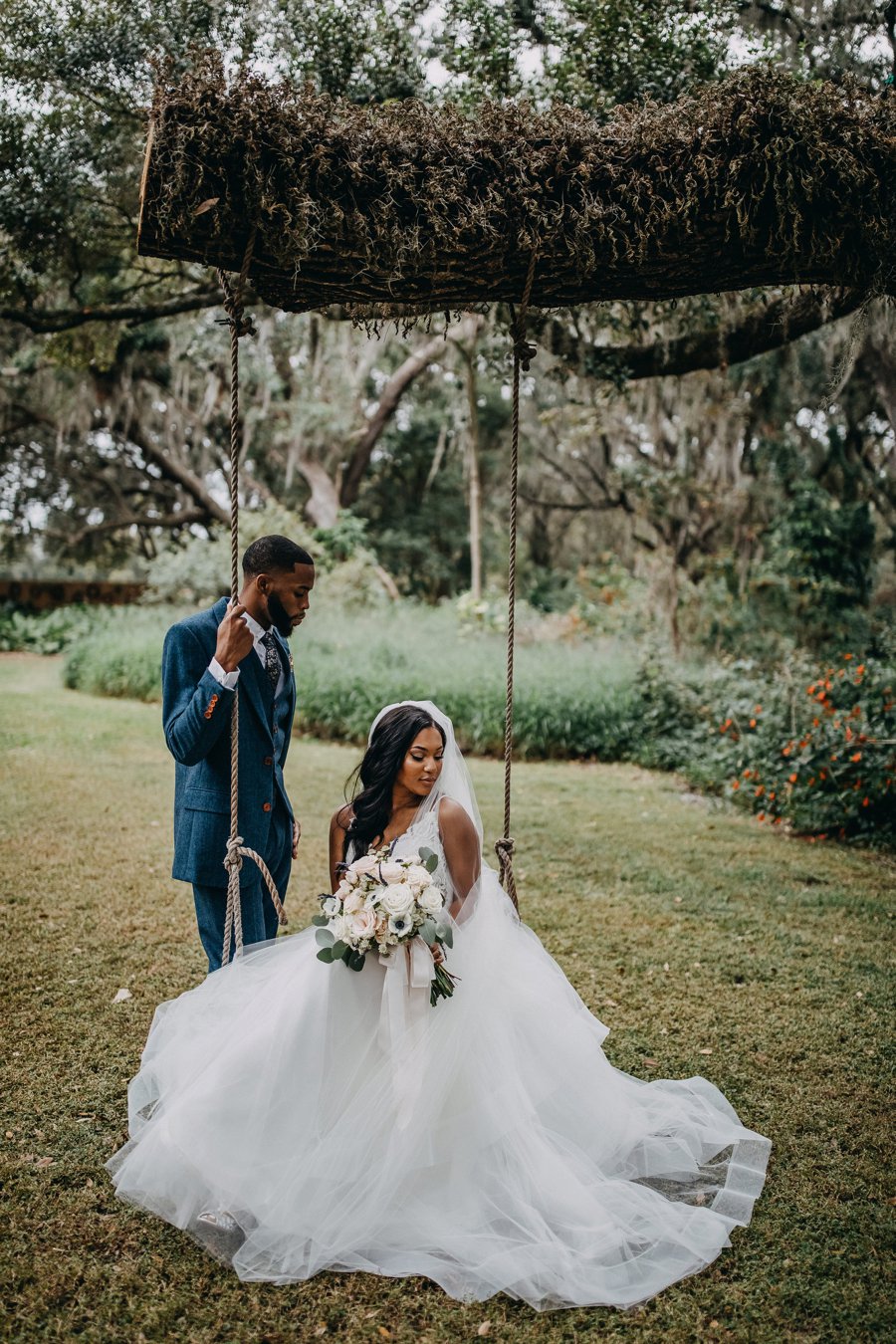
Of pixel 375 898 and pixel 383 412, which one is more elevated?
pixel 383 412

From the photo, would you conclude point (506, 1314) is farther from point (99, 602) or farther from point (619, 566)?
point (99, 602)

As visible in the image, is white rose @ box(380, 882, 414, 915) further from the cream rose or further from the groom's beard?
the groom's beard

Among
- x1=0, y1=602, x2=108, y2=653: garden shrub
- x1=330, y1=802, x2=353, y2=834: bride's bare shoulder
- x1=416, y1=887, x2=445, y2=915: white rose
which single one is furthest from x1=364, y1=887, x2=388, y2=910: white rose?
x1=0, y1=602, x2=108, y2=653: garden shrub

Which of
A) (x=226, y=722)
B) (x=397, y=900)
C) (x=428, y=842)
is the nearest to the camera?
(x=397, y=900)

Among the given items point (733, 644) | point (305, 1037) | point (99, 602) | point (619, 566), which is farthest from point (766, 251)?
point (99, 602)

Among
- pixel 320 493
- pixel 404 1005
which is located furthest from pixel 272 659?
pixel 320 493

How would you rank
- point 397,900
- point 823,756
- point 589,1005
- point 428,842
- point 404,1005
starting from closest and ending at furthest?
1. point 397,900
2. point 404,1005
3. point 428,842
4. point 589,1005
5. point 823,756

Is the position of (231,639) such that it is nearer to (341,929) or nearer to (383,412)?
(341,929)

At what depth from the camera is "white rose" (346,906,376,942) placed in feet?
9.32

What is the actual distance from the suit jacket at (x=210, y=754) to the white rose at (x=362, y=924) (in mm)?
556

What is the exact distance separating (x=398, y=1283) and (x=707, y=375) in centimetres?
1127

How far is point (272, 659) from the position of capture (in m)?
3.39

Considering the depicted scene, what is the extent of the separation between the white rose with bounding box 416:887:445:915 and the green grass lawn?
958mm

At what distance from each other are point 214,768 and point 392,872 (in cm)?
76
